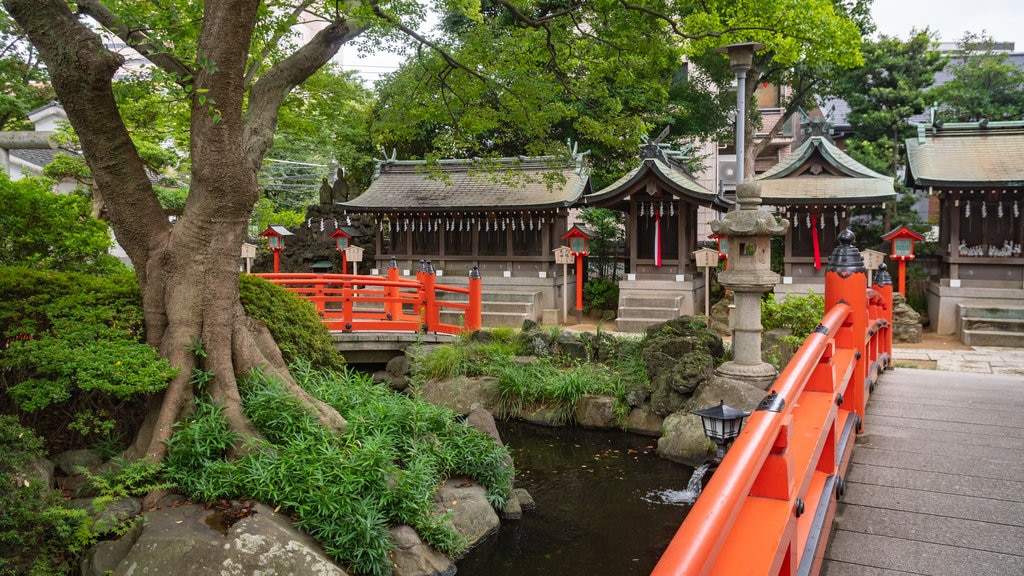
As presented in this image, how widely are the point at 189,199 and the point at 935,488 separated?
21.6 feet

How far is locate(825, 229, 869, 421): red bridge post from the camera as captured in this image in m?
4.88

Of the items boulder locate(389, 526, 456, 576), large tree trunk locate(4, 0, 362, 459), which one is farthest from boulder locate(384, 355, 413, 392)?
boulder locate(389, 526, 456, 576)

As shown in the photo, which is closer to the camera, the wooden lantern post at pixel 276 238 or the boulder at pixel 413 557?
the boulder at pixel 413 557

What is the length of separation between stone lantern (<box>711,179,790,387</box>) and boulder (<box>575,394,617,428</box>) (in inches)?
117

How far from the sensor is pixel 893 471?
13.6 feet

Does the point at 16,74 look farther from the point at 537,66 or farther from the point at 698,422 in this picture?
the point at 698,422

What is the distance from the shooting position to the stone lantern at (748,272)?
8328mm

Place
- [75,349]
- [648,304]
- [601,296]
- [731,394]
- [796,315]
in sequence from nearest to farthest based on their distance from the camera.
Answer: [75,349] < [731,394] < [796,315] < [648,304] < [601,296]

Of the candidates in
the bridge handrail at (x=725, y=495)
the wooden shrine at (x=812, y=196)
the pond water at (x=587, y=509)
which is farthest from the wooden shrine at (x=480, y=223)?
the bridge handrail at (x=725, y=495)

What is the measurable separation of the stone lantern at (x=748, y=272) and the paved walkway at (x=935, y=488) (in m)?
2.40

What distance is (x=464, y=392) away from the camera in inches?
484

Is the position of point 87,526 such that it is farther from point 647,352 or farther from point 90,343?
point 647,352

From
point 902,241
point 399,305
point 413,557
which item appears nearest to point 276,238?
point 399,305

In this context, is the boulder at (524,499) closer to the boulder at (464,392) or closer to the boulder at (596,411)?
the boulder at (596,411)
